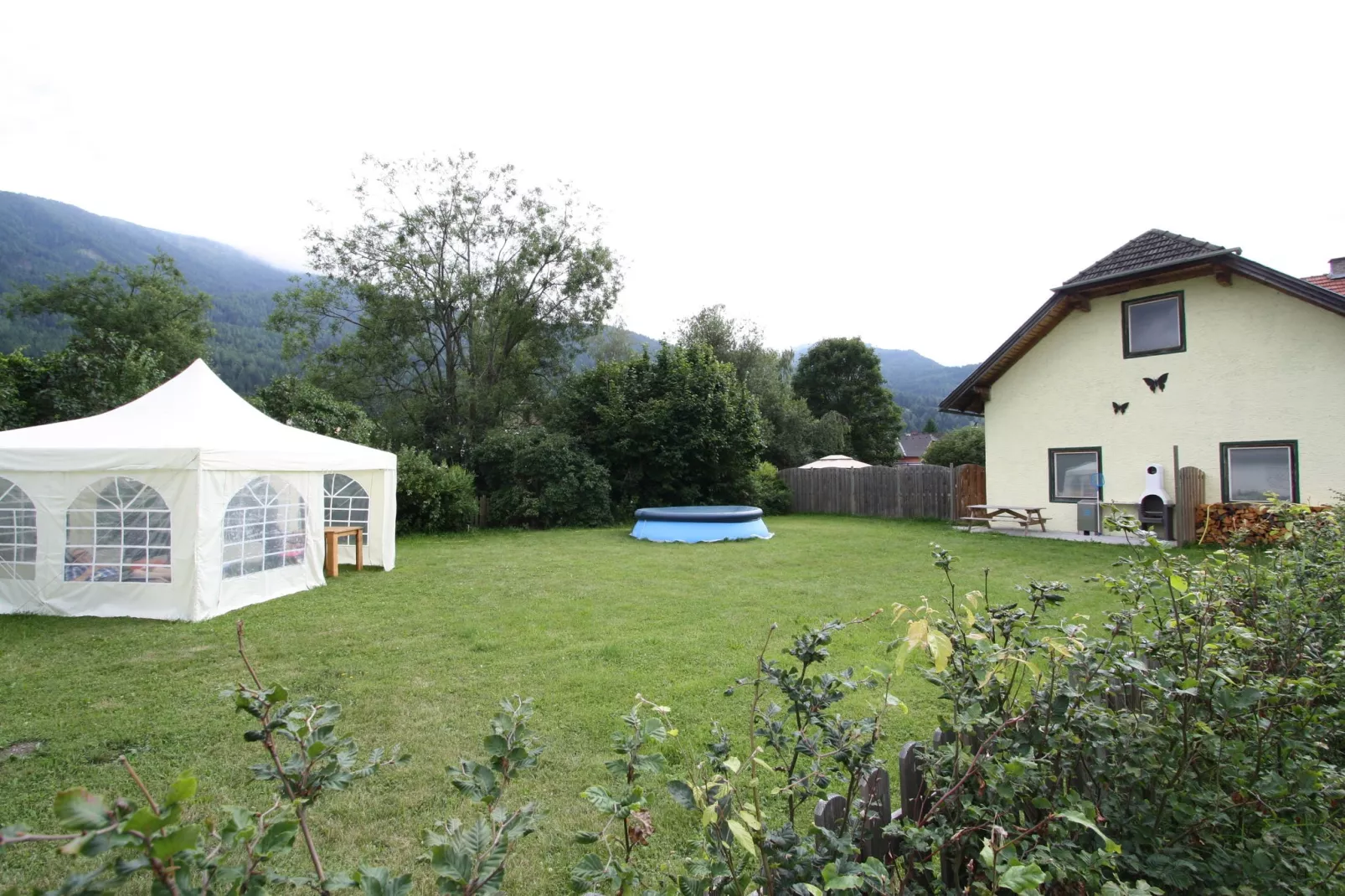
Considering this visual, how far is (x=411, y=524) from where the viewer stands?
14734 millimetres

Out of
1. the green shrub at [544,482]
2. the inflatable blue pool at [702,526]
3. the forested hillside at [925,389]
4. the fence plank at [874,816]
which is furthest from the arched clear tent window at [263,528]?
the forested hillside at [925,389]

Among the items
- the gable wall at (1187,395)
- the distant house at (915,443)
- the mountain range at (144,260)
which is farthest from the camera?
the distant house at (915,443)

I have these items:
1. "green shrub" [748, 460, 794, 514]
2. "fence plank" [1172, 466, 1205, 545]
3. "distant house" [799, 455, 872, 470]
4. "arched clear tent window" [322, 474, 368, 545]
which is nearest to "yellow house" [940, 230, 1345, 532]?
"fence plank" [1172, 466, 1205, 545]

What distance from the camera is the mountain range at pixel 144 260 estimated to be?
117ft

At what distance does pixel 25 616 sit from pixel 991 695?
9528 millimetres

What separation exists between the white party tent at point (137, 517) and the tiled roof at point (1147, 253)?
48.6 feet

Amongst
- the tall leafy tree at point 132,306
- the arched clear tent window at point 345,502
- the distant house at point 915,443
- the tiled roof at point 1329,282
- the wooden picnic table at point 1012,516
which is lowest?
the wooden picnic table at point 1012,516

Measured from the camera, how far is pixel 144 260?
9900cm

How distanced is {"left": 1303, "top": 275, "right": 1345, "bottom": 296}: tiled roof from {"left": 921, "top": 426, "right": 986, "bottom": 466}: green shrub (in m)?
18.3

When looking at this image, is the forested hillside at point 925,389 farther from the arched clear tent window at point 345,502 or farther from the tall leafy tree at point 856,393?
the arched clear tent window at point 345,502

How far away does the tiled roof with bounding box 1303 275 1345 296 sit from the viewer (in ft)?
38.2

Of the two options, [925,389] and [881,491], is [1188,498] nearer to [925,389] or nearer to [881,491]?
[881,491]

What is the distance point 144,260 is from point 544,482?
390ft

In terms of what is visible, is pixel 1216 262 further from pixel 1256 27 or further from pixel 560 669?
pixel 560 669
